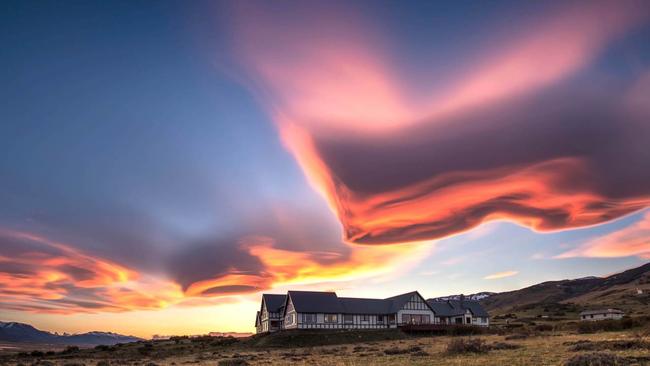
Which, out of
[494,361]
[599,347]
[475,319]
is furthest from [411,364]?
→ [475,319]

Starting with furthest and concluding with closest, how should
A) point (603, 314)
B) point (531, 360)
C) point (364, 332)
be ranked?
point (603, 314) → point (364, 332) → point (531, 360)

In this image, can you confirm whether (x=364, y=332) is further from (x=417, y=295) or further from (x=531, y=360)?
(x=531, y=360)

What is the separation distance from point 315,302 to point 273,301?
1576 centimetres

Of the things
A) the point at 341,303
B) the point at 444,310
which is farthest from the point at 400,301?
the point at 444,310

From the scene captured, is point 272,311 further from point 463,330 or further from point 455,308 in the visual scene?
point 455,308

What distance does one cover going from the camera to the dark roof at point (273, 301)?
10938 cm

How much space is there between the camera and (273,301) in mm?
111000

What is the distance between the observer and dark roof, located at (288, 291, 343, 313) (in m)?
96.4

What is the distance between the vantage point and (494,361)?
1054 inches

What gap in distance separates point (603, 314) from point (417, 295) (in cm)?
6076

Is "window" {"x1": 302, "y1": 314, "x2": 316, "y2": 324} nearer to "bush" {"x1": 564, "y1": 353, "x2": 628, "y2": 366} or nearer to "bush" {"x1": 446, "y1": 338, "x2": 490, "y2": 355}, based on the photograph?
"bush" {"x1": 446, "y1": 338, "x2": 490, "y2": 355}

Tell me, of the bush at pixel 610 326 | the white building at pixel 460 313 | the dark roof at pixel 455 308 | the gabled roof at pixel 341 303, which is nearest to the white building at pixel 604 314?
the white building at pixel 460 313

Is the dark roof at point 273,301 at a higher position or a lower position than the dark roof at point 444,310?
higher

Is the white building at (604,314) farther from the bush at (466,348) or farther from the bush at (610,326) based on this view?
the bush at (466,348)
